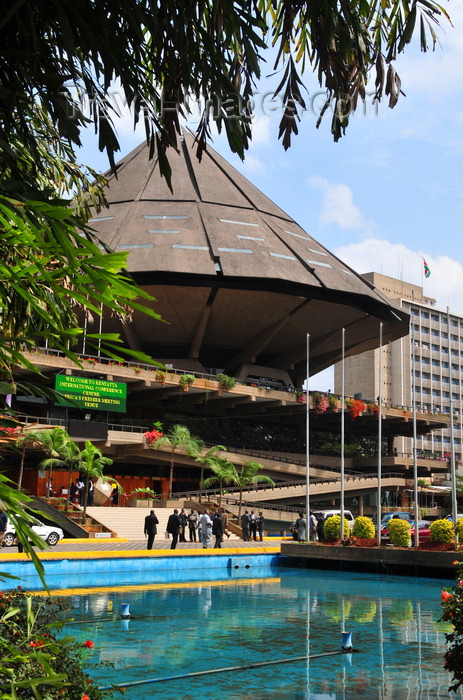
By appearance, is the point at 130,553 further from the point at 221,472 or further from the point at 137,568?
the point at 221,472

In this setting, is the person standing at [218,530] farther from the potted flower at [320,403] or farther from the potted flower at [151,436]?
the potted flower at [320,403]

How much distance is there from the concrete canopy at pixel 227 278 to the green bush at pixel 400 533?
26.2 metres

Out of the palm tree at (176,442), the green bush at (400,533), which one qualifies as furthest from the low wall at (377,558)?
the palm tree at (176,442)

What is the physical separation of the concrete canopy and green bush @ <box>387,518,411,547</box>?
26.2 meters

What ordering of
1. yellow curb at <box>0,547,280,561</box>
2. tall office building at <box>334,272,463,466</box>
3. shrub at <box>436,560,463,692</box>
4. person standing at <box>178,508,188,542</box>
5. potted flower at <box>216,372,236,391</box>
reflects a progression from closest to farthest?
1. shrub at <box>436,560,463,692</box>
2. yellow curb at <box>0,547,280,561</box>
3. person standing at <box>178,508,188,542</box>
4. potted flower at <box>216,372,236,391</box>
5. tall office building at <box>334,272,463,466</box>

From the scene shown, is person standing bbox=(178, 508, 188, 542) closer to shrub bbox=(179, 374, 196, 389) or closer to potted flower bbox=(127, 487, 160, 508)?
potted flower bbox=(127, 487, 160, 508)

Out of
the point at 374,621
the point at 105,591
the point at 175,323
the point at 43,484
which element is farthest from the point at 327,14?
the point at 175,323

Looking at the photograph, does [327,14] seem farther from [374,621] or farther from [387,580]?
[387,580]

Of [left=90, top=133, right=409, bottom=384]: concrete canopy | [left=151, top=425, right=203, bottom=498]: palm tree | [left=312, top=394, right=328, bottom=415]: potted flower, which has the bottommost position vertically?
[left=151, top=425, right=203, bottom=498]: palm tree

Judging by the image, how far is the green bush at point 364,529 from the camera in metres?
27.8

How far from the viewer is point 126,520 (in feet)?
121

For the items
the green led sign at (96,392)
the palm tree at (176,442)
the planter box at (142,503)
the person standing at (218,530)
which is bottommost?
the person standing at (218,530)

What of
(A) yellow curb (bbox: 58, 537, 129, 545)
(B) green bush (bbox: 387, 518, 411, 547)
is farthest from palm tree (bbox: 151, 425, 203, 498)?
(B) green bush (bbox: 387, 518, 411, 547)

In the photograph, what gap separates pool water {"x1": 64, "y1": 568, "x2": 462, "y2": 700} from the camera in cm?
971
